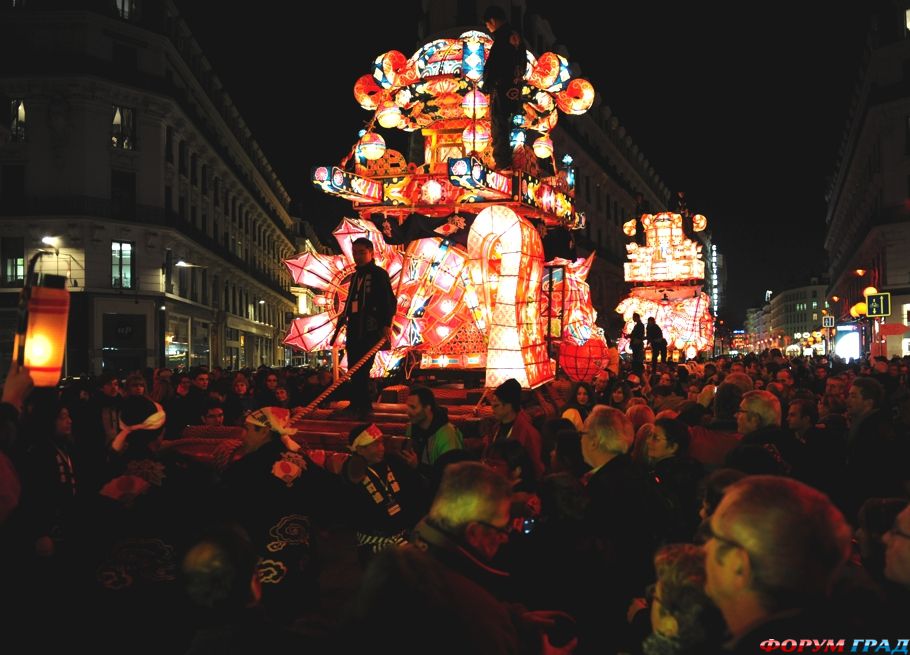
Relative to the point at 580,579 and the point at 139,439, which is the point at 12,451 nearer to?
the point at 139,439

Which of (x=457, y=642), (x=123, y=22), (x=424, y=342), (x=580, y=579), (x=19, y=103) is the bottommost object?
(x=580, y=579)

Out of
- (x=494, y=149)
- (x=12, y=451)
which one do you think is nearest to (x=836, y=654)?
(x=12, y=451)

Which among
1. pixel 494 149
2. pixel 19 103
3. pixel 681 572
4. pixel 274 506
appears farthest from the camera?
pixel 19 103

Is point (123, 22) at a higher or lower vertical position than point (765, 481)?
higher

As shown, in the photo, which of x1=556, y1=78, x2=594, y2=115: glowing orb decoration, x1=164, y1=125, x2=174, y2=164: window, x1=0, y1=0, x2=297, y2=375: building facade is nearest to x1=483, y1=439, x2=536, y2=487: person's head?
x1=556, y1=78, x2=594, y2=115: glowing orb decoration

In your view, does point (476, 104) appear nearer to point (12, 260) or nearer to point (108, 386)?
point (108, 386)

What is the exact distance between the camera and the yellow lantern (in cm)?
461

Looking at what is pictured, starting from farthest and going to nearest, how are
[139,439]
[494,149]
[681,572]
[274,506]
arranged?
[494,149], [139,439], [274,506], [681,572]

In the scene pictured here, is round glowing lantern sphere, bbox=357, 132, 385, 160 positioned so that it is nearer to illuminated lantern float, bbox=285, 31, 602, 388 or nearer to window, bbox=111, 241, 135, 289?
illuminated lantern float, bbox=285, 31, 602, 388

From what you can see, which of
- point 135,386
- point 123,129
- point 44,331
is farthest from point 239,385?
point 123,129

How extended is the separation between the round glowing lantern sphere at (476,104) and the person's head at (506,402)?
275 inches

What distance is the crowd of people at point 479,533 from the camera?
85.4 inches

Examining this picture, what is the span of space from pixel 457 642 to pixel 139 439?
14.1ft

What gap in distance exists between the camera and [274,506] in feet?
16.4
